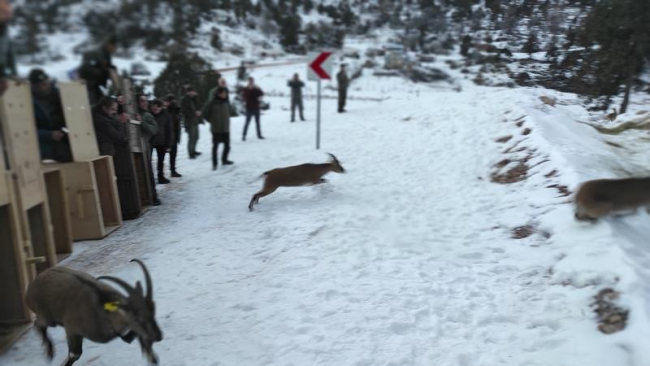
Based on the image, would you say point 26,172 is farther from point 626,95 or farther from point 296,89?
point 296,89

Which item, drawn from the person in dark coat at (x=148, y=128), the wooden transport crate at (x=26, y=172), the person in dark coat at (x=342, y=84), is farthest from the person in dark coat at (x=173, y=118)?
the person in dark coat at (x=342, y=84)

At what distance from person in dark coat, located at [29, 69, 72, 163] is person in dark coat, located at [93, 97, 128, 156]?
41.1 inches

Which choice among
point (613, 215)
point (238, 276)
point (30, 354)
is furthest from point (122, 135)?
point (613, 215)

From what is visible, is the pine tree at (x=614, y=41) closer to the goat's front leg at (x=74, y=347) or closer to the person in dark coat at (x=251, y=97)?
the goat's front leg at (x=74, y=347)

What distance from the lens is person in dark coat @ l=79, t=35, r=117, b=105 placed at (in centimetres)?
277

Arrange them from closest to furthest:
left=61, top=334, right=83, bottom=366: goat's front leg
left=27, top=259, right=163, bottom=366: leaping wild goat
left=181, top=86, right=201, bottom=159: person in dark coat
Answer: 1. left=27, top=259, right=163, bottom=366: leaping wild goat
2. left=61, top=334, right=83, bottom=366: goat's front leg
3. left=181, top=86, right=201, bottom=159: person in dark coat

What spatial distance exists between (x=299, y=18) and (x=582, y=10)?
513cm

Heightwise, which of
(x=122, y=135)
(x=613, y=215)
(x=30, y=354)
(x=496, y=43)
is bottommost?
(x=30, y=354)

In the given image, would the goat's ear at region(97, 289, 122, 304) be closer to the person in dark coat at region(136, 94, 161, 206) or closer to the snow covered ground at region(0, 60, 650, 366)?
the snow covered ground at region(0, 60, 650, 366)

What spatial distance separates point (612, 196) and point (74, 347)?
551 centimetres

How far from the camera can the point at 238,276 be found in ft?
19.0

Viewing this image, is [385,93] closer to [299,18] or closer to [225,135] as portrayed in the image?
[225,135]

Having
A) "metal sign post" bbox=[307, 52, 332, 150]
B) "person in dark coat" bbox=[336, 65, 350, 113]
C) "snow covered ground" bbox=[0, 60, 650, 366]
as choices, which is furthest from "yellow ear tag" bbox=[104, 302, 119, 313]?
"person in dark coat" bbox=[336, 65, 350, 113]

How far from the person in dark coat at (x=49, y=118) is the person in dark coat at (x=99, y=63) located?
22 centimetres
